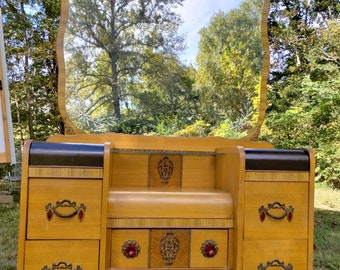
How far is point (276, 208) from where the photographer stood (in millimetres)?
1322

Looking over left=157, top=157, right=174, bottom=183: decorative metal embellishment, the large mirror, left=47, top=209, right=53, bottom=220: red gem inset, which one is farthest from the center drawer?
the large mirror

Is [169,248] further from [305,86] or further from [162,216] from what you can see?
[305,86]

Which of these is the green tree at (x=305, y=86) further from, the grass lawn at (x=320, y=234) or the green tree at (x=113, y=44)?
the green tree at (x=113, y=44)

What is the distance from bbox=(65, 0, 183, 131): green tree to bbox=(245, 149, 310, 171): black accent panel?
2.32 ft

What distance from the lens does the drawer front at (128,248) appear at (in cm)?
130

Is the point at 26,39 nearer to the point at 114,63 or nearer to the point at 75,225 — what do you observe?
the point at 114,63

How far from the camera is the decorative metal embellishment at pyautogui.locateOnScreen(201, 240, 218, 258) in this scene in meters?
1.35

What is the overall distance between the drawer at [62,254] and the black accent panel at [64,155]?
0.88 feet

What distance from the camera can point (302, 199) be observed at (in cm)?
134

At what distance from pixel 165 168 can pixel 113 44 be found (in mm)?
659

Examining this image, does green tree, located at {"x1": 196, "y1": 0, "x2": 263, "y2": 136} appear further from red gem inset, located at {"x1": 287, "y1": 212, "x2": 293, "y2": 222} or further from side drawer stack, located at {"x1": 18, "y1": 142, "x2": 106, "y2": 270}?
side drawer stack, located at {"x1": 18, "y1": 142, "x2": 106, "y2": 270}

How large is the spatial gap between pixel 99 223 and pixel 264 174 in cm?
62

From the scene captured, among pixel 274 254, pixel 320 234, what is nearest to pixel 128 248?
pixel 274 254

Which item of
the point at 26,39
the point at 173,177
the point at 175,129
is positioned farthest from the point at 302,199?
the point at 26,39
